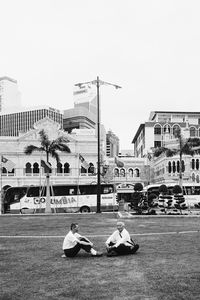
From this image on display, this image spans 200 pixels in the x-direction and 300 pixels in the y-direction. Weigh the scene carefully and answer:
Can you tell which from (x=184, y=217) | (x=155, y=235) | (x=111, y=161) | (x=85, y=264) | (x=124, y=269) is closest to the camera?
(x=124, y=269)

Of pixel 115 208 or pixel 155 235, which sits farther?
pixel 115 208

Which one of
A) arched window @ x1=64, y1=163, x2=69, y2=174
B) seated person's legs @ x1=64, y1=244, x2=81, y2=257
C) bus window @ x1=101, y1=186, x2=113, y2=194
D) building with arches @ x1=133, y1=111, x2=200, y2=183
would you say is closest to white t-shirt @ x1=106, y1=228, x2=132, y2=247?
seated person's legs @ x1=64, y1=244, x2=81, y2=257

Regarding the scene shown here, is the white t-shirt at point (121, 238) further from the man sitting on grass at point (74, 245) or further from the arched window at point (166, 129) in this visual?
the arched window at point (166, 129)

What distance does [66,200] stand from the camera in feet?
146

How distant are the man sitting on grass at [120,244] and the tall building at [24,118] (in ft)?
563

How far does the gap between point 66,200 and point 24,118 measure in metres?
149

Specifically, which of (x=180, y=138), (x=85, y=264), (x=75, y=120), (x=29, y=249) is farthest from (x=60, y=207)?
(x=75, y=120)

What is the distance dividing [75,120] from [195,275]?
18870 centimetres

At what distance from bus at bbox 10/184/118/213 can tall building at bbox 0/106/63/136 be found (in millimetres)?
139538

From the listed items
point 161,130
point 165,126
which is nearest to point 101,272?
point 161,130

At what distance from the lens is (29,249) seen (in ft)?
47.5

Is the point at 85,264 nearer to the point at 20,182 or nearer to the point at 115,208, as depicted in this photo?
the point at 115,208

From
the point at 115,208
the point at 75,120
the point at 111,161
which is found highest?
the point at 75,120

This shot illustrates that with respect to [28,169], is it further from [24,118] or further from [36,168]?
[24,118]
